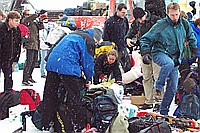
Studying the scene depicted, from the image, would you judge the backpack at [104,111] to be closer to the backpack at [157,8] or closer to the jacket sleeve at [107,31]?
the backpack at [157,8]

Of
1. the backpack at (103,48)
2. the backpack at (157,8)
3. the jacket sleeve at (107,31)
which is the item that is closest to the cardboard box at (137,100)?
the backpack at (103,48)

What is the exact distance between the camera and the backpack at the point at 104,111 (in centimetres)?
523

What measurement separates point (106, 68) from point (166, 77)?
4.73 feet

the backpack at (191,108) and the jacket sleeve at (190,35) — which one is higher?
the jacket sleeve at (190,35)

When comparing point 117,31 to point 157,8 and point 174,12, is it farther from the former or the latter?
point 174,12

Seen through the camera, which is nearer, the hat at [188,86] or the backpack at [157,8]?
the hat at [188,86]

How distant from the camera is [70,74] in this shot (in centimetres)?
496

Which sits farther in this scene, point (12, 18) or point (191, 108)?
point (12, 18)

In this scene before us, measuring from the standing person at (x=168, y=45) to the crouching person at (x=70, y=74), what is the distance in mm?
1050

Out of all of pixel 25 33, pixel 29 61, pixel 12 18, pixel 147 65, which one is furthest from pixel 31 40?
pixel 147 65

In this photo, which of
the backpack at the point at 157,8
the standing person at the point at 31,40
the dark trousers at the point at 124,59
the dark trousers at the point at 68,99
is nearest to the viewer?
the dark trousers at the point at 68,99

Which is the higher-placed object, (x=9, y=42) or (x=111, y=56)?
(x=9, y=42)

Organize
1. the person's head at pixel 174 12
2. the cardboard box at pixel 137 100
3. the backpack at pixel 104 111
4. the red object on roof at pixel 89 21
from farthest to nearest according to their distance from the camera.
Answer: the red object on roof at pixel 89 21 < the cardboard box at pixel 137 100 < the person's head at pixel 174 12 < the backpack at pixel 104 111

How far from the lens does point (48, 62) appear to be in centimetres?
500
